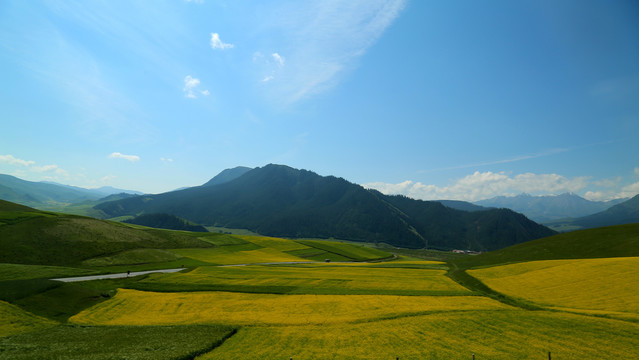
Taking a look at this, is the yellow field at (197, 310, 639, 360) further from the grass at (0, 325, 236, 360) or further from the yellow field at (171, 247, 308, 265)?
the yellow field at (171, 247, 308, 265)

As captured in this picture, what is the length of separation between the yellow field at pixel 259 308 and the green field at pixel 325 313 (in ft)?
0.64

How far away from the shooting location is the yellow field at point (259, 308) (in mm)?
35562

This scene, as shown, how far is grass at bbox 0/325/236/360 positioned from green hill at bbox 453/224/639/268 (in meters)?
87.1

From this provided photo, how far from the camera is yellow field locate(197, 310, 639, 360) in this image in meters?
23.6

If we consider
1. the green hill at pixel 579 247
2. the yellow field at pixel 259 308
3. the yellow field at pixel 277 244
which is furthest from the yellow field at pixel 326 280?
the yellow field at pixel 277 244

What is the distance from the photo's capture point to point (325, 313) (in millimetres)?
38312

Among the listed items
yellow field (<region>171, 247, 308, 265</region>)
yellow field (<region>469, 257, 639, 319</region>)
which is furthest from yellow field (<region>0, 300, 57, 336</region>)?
yellow field (<region>469, 257, 639, 319</region>)

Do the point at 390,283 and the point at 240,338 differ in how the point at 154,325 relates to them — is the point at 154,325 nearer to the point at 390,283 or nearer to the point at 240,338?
the point at 240,338

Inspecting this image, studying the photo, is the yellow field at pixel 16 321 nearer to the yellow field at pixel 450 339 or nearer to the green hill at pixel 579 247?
the yellow field at pixel 450 339

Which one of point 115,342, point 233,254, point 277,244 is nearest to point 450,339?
point 115,342

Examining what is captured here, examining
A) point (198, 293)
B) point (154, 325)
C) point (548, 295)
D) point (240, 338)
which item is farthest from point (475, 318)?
point (198, 293)

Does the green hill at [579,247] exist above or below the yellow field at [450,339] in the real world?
above

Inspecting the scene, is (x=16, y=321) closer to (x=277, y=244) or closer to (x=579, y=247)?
(x=277, y=244)

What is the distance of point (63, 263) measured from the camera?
80.1 metres
